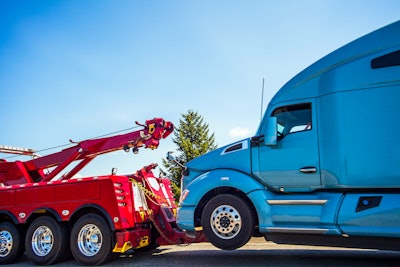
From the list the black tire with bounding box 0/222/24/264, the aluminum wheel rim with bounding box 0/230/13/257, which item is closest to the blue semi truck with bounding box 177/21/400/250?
the black tire with bounding box 0/222/24/264

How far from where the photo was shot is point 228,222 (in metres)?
5.57

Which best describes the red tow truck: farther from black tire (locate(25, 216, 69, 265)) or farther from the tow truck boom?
the tow truck boom

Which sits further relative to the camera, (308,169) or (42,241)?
(42,241)

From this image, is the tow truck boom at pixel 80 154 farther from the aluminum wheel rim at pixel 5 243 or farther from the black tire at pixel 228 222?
the black tire at pixel 228 222

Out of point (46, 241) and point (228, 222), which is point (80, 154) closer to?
point (46, 241)

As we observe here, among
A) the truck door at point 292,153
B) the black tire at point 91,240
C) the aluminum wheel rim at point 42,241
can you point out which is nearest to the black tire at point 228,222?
the truck door at point 292,153

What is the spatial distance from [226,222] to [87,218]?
116 inches

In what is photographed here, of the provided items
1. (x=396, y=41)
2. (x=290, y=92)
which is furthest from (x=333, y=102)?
(x=396, y=41)

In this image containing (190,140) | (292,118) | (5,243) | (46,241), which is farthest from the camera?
(190,140)

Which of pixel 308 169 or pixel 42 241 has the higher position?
pixel 308 169

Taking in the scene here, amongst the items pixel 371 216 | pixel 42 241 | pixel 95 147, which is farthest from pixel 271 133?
pixel 95 147

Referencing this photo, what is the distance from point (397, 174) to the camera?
15.9 feet

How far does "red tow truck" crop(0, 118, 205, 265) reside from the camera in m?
6.87

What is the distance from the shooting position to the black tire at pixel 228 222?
216 inches
